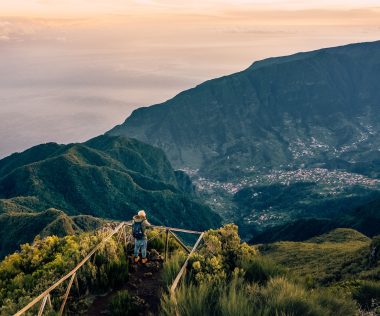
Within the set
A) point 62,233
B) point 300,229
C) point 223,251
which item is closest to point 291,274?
point 223,251

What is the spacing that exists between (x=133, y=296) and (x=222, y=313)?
5011mm

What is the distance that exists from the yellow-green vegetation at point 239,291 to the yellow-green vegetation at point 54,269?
9.73ft

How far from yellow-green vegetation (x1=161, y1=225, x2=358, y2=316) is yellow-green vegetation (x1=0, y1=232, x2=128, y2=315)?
297 cm

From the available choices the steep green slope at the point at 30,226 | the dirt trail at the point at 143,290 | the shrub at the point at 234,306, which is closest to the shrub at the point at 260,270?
the dirt trail at the point at 143,290

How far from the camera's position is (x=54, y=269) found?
20188 millimetres

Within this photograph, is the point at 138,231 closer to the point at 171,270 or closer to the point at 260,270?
the point at 171,270

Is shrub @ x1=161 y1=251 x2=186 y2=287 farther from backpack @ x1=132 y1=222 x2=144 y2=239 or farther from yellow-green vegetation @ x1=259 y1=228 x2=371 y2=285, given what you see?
yellow-green vegetation @ x1=259 y1=228 x2=371 y2=285

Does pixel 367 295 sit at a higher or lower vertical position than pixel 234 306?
lower

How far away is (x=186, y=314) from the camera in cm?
1284

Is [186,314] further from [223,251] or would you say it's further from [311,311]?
[223,251]

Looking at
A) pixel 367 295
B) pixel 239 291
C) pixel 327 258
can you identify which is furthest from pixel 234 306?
pixel 327 258

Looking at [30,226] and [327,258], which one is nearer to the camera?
[327,258]

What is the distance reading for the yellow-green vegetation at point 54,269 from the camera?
695 inches

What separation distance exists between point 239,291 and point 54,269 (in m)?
9.24
